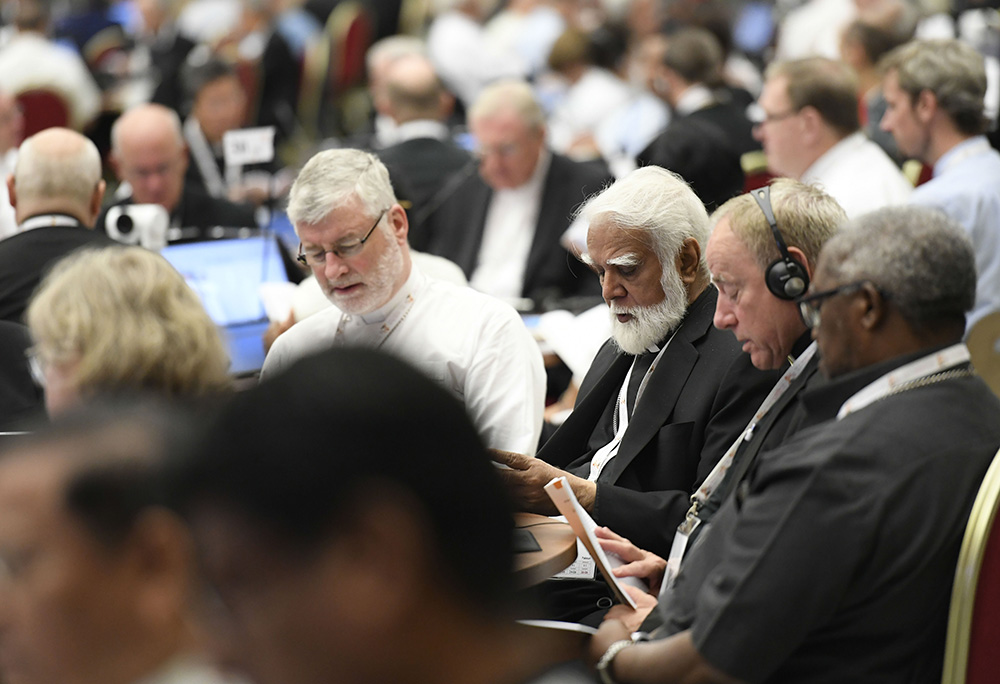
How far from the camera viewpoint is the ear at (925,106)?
4.59m

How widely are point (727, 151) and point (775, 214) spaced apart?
3105 mm

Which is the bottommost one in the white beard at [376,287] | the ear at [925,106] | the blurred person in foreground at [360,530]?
the white beard at [376,287]

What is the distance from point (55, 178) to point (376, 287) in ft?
4.45

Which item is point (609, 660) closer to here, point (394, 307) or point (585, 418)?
point (585, 418)

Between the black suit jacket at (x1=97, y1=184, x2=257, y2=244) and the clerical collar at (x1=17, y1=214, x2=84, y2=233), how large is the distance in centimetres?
150

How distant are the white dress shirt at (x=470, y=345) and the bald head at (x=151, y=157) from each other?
91.6 inches

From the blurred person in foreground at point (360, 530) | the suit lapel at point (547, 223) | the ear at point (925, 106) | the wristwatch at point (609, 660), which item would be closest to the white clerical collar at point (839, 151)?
the ear at point (925, 106)

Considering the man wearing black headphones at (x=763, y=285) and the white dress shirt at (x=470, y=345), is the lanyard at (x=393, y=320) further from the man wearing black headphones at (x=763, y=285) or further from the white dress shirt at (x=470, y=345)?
the man wearing black headphones at (x=763, y=285)

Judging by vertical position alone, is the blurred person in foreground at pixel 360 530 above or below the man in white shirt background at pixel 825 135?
above

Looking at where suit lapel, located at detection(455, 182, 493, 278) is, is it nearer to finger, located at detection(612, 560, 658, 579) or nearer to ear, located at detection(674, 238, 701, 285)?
ear, located at detection(674, 238, 701, 285)

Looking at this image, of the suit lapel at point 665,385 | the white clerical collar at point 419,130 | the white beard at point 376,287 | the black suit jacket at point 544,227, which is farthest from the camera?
the white clerical collar at point 419,130

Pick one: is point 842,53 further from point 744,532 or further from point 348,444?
point 348,444

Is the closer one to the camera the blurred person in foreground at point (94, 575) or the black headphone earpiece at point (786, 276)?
the blurred person in foreground at point (94, 575)

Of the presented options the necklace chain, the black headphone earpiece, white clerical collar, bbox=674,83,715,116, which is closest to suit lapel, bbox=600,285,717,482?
the black headphone earpiece
